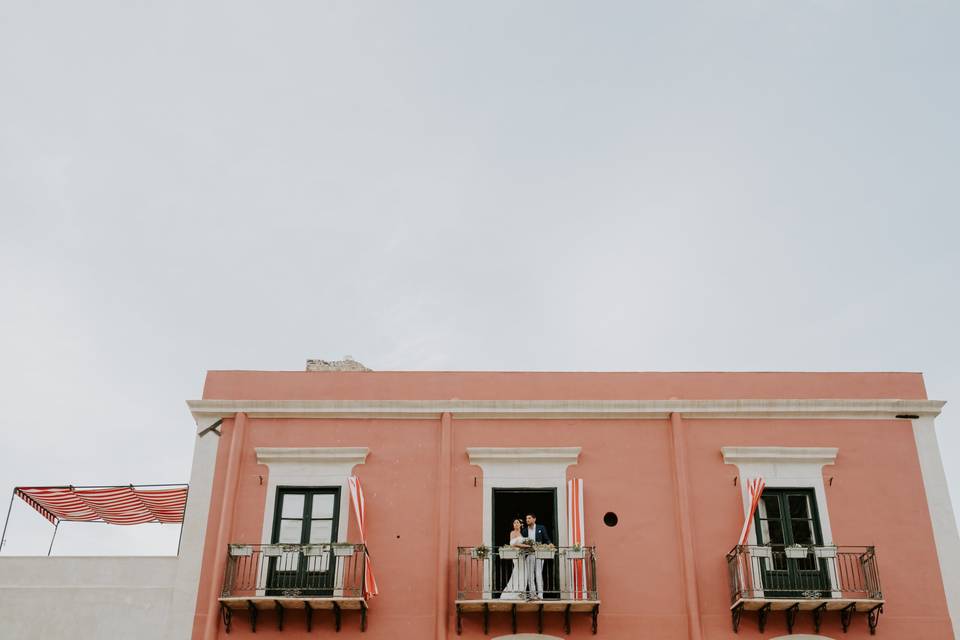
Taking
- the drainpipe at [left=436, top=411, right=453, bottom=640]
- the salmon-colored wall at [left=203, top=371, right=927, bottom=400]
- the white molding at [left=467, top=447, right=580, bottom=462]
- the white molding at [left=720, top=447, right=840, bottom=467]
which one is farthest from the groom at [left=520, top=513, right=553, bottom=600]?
the white molding at [left=720, top=447, right=840, bottom=467]

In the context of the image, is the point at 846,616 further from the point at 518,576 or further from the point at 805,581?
the point at 518,576

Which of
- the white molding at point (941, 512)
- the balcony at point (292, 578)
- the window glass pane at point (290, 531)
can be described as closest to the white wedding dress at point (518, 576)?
the balcony at point (292, 578)

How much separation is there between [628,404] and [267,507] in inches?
271

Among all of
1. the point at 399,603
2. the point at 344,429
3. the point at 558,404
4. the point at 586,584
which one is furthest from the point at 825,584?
the point at 344,429

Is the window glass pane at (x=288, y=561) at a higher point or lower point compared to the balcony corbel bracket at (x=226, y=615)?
higher

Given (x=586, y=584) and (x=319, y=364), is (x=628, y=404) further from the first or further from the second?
(x=319, y=364)

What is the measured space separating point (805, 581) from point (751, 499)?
1604 mm

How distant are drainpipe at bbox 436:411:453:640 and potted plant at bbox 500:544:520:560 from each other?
3.44 feet

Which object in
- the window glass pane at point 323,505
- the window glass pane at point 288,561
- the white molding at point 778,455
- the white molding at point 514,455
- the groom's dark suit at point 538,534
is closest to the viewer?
the window glass pane at point 288,561

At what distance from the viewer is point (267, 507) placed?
1781cm

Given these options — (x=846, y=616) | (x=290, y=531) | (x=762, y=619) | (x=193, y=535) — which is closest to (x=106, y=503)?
(x=193, y=535)

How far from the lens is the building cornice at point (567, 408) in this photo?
18.6 m

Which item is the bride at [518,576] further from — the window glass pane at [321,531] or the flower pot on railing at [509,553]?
the window glass pane at [321,531]

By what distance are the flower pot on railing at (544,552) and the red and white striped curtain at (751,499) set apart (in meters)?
3.30
